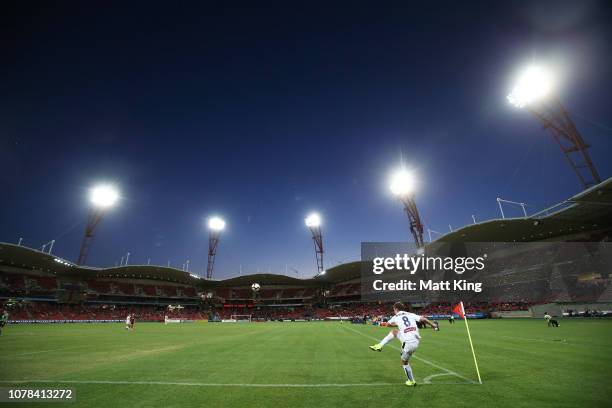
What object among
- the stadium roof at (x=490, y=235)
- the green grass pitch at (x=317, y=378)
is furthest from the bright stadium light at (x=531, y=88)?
the green grass pitch at (x=317, y=378)

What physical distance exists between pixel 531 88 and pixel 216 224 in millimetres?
73221

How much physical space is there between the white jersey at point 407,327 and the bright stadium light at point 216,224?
79.2 m

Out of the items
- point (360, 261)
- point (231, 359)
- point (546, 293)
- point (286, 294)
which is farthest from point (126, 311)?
point (546, 293)

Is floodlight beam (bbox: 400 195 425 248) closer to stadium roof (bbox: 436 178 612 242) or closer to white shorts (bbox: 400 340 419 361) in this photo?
stadium roof (bbox: 436 178 612 242)

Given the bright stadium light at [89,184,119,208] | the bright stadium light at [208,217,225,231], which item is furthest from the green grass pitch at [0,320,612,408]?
the bright stadium light at [208,217,225,231]

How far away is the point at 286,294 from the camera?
90.4 m

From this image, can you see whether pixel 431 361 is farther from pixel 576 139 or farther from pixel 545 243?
pixel 545 243

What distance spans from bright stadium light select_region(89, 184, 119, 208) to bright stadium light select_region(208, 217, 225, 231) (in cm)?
2695

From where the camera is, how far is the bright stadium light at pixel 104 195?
5769 cm

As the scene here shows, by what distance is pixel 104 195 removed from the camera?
190 feet

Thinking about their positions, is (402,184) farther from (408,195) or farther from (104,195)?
(104,195)

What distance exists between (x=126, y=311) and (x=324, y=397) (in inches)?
3102

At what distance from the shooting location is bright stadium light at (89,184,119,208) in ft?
189

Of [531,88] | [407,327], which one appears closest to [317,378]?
[407,327]
